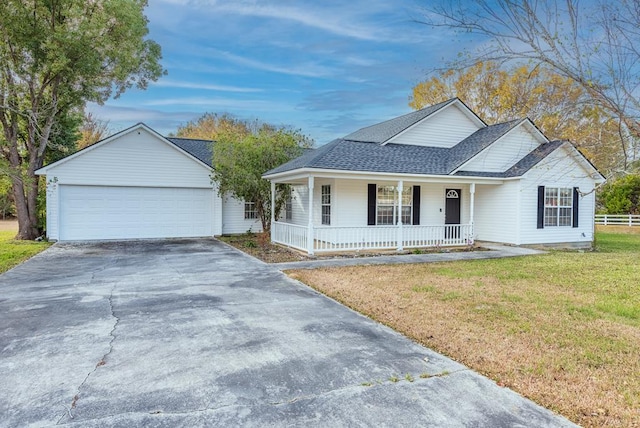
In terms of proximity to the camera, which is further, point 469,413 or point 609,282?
point 609,282

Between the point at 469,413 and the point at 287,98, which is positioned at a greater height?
the point at 287,98

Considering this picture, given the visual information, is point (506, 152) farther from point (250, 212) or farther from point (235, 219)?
point (235, 219)

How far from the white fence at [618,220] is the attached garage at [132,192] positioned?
2520cm

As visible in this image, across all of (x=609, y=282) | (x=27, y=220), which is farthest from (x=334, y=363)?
(x=27, y=220)

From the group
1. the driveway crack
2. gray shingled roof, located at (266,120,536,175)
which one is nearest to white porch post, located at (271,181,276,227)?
gray shingled roof, located at (266,120,536,175)

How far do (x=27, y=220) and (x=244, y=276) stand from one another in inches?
493

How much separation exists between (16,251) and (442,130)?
16.6 metres

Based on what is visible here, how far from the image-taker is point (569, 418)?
3.08 meters

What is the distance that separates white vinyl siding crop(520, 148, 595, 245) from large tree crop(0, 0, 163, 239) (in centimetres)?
1697

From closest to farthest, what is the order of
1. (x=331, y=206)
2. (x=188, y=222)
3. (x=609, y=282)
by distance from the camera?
(x=609, y=282), (x=331, y=206), (x=188, y=222)

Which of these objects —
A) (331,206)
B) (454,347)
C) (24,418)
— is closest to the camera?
(24,418)

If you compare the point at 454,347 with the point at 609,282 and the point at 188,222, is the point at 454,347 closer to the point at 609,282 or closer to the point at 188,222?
the point at 609,282

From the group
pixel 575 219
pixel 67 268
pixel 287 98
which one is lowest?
pixel 67 268

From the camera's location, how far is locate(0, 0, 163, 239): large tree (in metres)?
14.3
